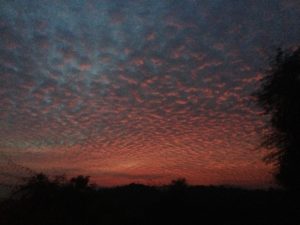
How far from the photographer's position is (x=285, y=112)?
27.8 metres

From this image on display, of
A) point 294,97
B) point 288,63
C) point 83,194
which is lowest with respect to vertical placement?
point 83,194

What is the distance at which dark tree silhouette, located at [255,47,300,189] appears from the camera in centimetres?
2747

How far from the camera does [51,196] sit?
12117 mm

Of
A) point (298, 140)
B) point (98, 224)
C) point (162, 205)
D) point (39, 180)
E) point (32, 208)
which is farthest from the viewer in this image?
point (162, 205)

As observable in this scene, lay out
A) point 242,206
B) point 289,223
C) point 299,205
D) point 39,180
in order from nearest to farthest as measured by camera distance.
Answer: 1. point 39,180
2. point 299,205
3. point 289,223
4. point 242,206

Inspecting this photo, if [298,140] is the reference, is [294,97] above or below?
above

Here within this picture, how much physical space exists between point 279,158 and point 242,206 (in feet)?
122

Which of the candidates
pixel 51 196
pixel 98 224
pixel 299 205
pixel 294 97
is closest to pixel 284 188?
pixel 299 205

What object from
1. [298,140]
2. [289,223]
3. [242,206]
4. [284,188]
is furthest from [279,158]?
[242,206]

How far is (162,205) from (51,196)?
43.1 metres

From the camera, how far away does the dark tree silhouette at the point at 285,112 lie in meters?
27.5

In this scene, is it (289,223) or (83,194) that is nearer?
(83,194)

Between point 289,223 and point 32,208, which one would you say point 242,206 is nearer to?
point 289,223

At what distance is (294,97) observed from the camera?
90.1ft
